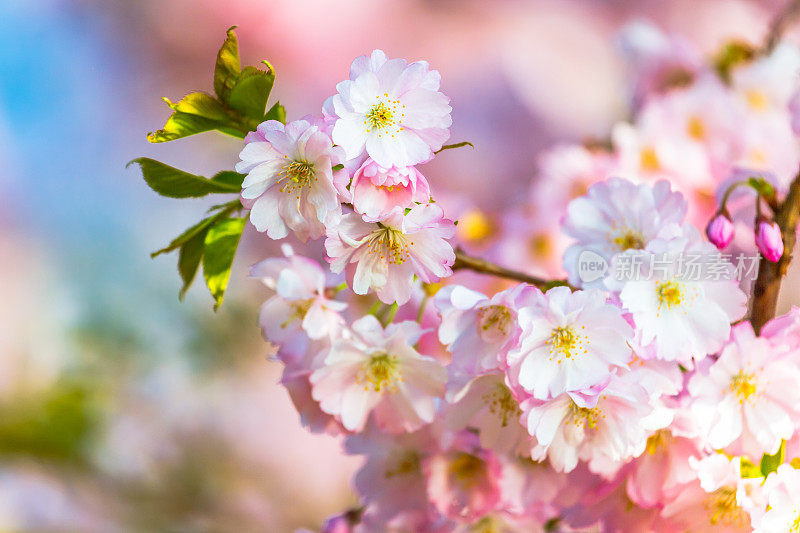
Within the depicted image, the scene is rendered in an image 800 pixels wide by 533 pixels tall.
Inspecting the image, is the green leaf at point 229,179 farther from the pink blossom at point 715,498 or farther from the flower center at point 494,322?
the pink blossom at point 715,498

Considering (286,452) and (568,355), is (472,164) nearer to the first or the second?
(286,452)

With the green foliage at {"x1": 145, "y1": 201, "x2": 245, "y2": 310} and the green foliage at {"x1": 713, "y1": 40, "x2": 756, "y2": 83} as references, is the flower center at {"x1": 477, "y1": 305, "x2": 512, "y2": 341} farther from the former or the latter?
the green foliage at {"x1": 713, "y1": 40, "x2": 756, "y2": 83}

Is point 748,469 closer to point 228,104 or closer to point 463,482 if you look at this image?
point 463,482

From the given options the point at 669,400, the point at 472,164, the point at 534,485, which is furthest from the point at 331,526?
the point at 472,164

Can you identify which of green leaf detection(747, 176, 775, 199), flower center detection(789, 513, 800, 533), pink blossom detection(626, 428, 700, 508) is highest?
green leaf detection(747, 176, 775, 199)

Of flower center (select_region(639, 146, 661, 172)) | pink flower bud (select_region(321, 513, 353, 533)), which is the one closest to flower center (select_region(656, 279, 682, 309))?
pink flower bud (select_region(321, 513, 353, 533))

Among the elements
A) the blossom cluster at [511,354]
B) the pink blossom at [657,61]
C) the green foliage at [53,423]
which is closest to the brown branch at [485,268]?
the blossom cluster at [511,354]

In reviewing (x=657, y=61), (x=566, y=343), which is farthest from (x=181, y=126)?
(x=657, y=61)
